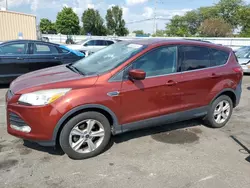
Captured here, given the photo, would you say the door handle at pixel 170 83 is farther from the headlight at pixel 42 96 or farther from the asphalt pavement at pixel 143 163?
the headlight at pixel 42 96

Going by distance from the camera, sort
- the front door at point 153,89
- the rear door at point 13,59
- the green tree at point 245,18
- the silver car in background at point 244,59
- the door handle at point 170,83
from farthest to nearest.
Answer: the green tree at point 245,18
the silver car in background at point 244,59
the rear door at point 13,59
the door handle at point 170,83
the front door at point 153,89

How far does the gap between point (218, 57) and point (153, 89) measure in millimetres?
1706

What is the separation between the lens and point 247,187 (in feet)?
8.98

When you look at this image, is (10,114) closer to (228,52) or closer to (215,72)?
(215,72)

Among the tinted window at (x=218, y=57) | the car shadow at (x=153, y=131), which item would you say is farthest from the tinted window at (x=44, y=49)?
the tinted window at (x=218, y=57)

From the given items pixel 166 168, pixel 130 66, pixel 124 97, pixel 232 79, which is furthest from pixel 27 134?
pixel 232 79

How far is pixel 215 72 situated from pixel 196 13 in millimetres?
73702

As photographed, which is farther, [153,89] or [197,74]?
[197,74]

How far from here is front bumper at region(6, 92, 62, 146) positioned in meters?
2.88

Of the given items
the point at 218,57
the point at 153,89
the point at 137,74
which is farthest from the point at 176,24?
the point at 137,74

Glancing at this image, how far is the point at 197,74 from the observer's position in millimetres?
3961

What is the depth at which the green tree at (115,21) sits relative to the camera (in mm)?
59625

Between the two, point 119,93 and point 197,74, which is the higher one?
point 197,74

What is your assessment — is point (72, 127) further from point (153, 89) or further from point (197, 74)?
point (197, 74)
